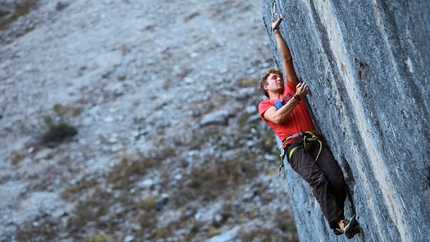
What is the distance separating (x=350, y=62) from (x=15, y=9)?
95.8 feet

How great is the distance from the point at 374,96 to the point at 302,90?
5.84 ft

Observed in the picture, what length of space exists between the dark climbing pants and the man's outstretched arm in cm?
82

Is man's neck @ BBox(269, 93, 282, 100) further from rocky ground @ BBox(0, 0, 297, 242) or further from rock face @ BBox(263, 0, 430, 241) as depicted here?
rocky ground @ BBox(0, 0, 297, 242)

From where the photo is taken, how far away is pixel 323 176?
6.63m

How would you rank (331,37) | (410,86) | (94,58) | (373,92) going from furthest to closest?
1. (94,58)
2. (331,37)
3. (373,92)
4. (410,86)

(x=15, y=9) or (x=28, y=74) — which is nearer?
(x=28, y=74)

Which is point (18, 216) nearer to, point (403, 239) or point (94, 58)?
point (94, 58)

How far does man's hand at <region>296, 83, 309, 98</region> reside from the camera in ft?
21.3

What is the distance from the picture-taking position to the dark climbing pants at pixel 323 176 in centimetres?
662

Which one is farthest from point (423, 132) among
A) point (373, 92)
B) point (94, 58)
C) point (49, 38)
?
point (49, 38)

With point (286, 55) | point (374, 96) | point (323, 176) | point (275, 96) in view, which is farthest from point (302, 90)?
point (374, 96)

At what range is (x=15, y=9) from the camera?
102 feet

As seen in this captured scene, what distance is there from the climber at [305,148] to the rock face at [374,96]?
134mm

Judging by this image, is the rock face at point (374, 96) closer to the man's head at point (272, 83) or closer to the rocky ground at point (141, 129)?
the man's head at point (272, 83)
